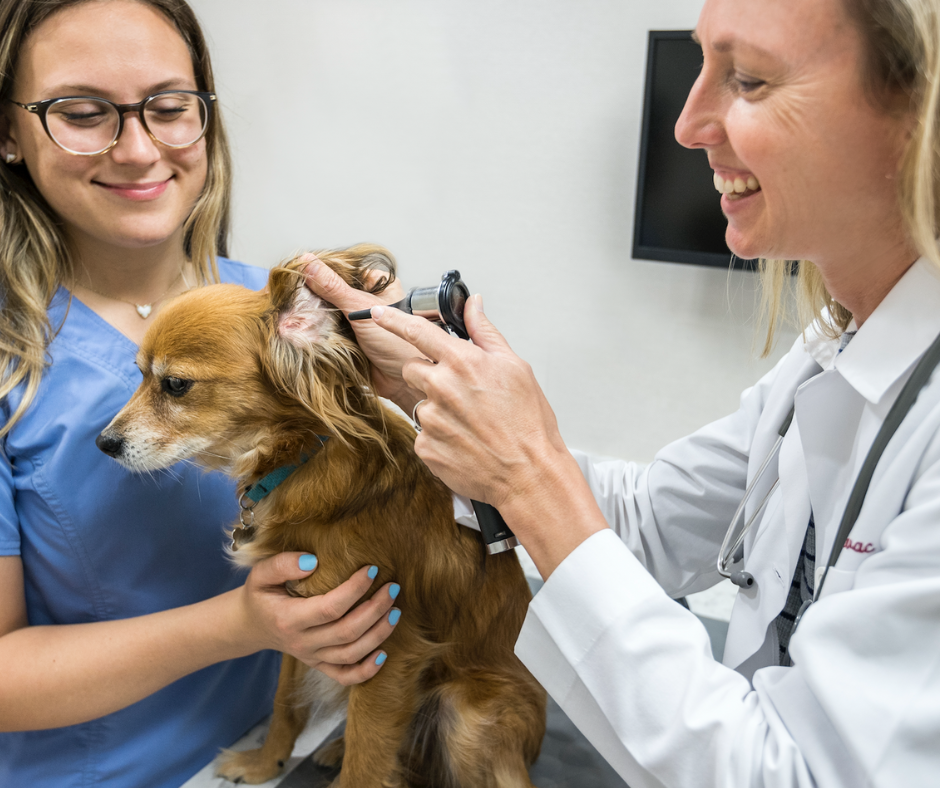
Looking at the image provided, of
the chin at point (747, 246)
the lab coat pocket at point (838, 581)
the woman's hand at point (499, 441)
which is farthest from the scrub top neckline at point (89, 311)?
the lab coat pocket at point (838, 581)

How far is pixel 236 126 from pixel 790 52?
262cm

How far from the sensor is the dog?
3.34 ft

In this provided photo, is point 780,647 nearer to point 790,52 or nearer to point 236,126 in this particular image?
point 790,52

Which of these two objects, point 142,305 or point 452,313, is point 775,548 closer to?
point 452,313

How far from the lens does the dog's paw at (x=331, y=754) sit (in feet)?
3.77

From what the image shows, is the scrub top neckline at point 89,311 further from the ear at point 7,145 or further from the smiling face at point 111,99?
the ear at point 7,145

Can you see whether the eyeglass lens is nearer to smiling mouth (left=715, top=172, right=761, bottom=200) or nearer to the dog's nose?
the dog's nose

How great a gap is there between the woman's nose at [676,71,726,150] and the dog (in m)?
0.48

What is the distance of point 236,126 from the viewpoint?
289 centimetres

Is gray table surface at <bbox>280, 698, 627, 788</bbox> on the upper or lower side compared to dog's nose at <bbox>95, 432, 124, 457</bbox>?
lower

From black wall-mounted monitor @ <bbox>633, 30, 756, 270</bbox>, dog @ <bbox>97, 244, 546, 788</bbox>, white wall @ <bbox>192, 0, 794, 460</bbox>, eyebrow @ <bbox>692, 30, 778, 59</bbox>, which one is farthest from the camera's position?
white wall @ <bbox>192, 0, 794, 460</bbox>

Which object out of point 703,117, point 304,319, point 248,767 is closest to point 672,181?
point 703,117

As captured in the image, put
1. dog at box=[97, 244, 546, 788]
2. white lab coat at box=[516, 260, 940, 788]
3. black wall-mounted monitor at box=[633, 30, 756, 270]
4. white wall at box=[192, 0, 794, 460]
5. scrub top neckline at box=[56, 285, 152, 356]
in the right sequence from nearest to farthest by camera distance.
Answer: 1. white lab coat at box=[516, 260, 940, 788]
2. dog at box=[97, 244, 546, 788]
3. scrub top neckline at box=[56, 285, 152, 356]
4. black wall-mounted monitor at box=[633, 30, 756, 270]
5. white wall at box=[192, 0, 794, 460]

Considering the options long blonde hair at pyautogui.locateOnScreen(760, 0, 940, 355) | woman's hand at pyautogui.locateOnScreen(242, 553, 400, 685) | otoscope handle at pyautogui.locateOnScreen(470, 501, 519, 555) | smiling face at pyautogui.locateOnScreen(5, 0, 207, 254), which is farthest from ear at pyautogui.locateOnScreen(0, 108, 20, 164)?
long blonde hair at pyautogui.locateOnScreen(760, 0, 940, 355)
